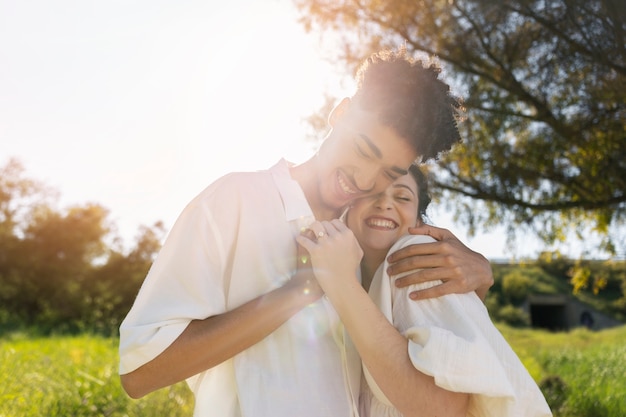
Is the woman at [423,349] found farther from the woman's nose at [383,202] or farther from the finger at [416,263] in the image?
the woman's nose at [383,202]

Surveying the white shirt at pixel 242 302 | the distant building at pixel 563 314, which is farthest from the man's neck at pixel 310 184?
the distant building at pixel 563 314

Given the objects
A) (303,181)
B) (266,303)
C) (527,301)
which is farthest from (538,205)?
(527,301)

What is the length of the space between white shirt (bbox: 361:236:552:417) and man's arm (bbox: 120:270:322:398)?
33 centimetres

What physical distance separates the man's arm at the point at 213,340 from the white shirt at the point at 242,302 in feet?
0.09

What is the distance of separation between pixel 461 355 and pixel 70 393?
4.69 meters

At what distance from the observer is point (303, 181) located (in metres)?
2.20

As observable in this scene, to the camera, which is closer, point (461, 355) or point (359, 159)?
point (461, 355)

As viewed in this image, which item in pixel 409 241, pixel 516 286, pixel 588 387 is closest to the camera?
pixel 409 241

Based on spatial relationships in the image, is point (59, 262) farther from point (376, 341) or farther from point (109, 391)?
point (376, 341)

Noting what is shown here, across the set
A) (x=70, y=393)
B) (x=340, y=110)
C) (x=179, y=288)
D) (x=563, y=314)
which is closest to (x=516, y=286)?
(x=563, y=314)

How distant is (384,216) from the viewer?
7.52 ft

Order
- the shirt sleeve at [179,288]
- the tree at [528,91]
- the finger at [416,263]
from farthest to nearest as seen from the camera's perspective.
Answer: the tree at [528,91] < the finger at [416,263] < the shirt sleeve at [179,288]

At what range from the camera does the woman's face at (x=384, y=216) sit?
2283 mm

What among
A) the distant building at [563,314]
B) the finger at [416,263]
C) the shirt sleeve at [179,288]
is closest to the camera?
the shirt sleeve at [179,288]
